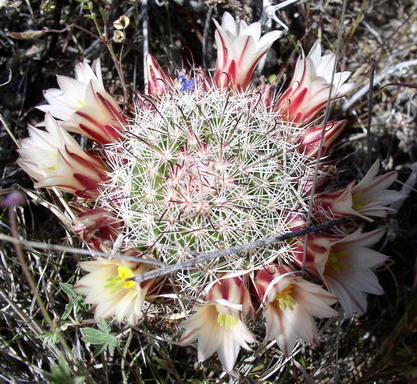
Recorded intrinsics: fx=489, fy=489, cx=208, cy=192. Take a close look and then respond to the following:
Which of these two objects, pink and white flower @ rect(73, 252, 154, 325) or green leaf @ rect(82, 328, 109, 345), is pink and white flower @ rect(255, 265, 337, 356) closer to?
pink and white flower @ rect(73, 252, 154, 325)

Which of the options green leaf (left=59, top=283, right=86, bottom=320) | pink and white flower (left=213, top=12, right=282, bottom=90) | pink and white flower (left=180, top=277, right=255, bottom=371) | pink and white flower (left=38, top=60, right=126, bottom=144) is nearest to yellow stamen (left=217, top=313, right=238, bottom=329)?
pink and white flower (left=180, top=277, right=255, bottom=371)

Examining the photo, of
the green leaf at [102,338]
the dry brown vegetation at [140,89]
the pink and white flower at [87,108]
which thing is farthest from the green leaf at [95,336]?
the pink and white flower at [87,108]

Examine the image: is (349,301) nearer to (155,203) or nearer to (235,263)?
(235,263)

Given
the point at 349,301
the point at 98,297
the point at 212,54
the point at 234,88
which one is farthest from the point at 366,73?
the point at 98,297

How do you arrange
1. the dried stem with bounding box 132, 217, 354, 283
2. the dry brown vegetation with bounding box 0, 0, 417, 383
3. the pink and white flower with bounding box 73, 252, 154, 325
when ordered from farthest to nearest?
the dry brown vegetation with bounding box 0, 0, 417, 383 < the pink and white flower with bounding box 73, 252, 154, 325 < the dried stem with bounding box 132, 217, 354, 283

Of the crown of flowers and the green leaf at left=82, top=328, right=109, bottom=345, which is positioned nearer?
the crown of flowers

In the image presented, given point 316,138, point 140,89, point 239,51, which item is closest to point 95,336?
point 316,138
